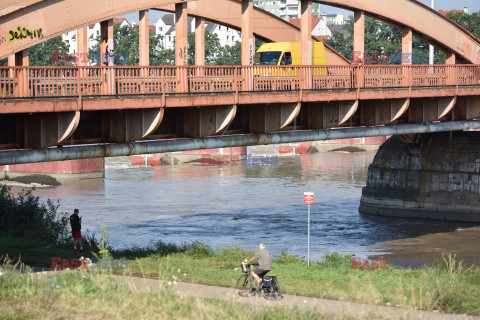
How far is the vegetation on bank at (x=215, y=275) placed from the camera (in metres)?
13.6

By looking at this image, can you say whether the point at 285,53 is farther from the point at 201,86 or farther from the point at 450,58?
the point at 201,86

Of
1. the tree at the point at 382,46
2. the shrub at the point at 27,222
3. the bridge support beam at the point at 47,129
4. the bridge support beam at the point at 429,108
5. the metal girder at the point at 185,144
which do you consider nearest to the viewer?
the metal girder at the point at 185,144

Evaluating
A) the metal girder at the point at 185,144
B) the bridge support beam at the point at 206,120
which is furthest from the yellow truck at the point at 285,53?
the bridge support beam at the point at 206,120

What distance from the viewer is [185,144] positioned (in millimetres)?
22328

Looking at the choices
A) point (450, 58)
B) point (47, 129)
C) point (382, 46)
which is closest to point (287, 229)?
point (450, 58)

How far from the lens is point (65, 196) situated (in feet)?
159

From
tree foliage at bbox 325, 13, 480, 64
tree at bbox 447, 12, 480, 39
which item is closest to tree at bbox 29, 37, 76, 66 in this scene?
tree foliage at bbox 325, 13, 480, 64

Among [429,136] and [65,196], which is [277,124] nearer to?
[429,136]

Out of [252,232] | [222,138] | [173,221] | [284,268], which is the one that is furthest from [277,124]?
[173,221]

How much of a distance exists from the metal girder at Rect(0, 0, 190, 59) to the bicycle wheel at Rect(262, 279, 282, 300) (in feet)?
25.8

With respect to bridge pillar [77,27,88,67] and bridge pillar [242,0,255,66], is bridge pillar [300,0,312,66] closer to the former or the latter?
bridge pillar [242,0,255,66]

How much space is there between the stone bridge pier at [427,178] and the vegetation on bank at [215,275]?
15514 mm

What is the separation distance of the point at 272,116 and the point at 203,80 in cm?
361

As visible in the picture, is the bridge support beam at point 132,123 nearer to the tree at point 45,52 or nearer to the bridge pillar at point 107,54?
the bridge pillar at point 107,54
